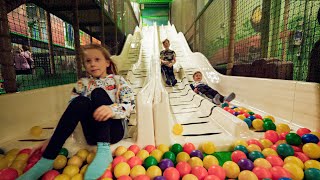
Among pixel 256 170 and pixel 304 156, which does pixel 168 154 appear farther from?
pixel 304 156

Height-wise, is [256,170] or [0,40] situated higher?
[0,40]

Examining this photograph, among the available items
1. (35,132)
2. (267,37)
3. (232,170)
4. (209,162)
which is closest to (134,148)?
(209,162)

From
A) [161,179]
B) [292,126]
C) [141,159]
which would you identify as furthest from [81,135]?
[292,126]

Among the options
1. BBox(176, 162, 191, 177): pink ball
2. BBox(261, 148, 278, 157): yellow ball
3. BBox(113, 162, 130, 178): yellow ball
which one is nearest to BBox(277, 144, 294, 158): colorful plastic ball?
BBox(261, 148, 278, 157): yellow ball

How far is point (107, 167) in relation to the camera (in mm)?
1185

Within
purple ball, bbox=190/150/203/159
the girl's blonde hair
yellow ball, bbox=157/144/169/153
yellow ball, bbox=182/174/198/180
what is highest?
the girl's blonde hair

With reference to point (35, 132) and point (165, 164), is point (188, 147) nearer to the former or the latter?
point (165, 164)

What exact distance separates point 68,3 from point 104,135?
3088 millimetres

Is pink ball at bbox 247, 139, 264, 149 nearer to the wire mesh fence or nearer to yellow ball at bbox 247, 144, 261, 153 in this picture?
yellow ball at bbox 247, 144, 261, 153

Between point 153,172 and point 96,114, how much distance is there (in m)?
0.48

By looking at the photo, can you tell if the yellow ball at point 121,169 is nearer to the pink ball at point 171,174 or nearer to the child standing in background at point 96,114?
the child standing in background at point 96,114

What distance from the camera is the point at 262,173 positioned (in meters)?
1.10

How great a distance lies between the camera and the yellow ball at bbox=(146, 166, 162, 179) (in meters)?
1.15

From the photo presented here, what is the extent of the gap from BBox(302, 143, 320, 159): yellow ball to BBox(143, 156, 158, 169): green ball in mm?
1002
